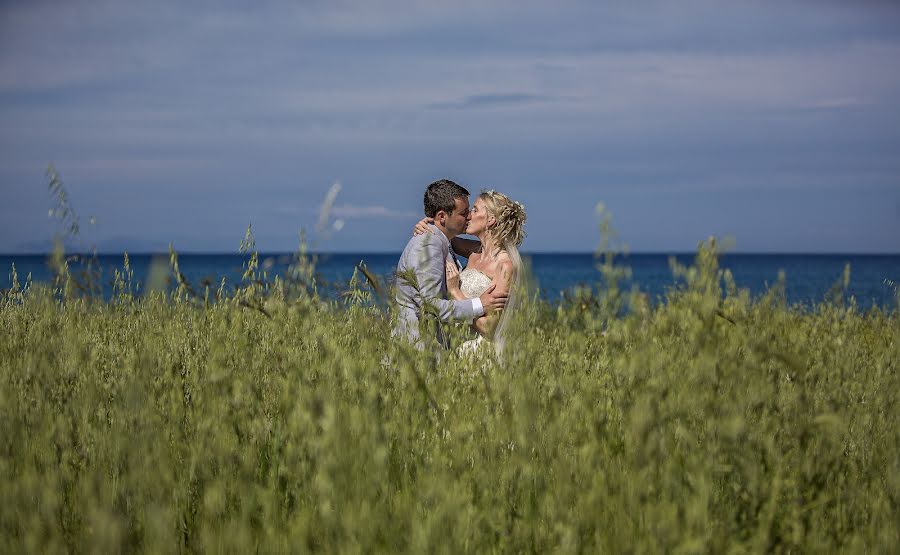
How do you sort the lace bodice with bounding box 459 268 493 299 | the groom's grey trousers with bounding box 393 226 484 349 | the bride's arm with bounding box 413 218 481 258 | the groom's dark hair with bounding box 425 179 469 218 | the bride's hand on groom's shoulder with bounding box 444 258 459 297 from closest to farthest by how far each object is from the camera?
the groom's grey trousers with bounding box 393 226 484 349 < the bride's hand on groom's shoulder with bounding box 444 258 459 297 < the groom's dark hair with bounding box 425 179 469 218 < the lace bodice with bounding box 459 268 493 299 < the bride's arm with bounding box 413 218 481 258

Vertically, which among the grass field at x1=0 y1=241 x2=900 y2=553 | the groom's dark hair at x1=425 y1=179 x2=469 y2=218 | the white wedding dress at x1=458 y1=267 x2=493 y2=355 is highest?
the groom's dark hair at x1=425 y1=179 x2=469 y2=218

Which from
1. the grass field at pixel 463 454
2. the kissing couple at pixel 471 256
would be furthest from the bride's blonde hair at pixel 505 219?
the grass field at pixel 463 454

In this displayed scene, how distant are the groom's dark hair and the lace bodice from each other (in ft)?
2.11

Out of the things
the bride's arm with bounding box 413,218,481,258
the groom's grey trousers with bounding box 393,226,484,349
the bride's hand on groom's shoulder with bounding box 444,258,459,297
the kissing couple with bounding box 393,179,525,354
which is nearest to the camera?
the groom's grey trousers with bounding box 393,226,484,349

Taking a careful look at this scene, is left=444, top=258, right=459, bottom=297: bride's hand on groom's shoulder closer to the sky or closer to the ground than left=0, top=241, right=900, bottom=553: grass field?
closer to the sky

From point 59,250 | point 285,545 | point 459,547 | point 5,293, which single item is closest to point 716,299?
point 459,547

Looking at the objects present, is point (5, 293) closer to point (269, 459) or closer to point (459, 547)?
point (269, 459)

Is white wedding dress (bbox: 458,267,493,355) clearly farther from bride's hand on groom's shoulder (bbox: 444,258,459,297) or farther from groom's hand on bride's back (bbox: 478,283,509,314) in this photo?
groom's hand on bride's back (bbox: 478,283,509,314)

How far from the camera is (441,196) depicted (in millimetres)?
6836

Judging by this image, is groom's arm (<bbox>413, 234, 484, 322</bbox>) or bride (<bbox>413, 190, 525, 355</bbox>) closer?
groom's arm (<bbox>413, 234, 484, 322</bbox>)

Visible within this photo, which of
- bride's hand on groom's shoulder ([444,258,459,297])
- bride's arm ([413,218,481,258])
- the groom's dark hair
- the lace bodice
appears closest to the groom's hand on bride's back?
bride's hand on groom's shoulder ([444,258,459,297])

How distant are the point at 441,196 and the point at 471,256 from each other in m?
0.98

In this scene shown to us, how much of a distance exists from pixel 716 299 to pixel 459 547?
113 cm

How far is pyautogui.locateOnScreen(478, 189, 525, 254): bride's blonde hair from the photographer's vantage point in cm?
702
